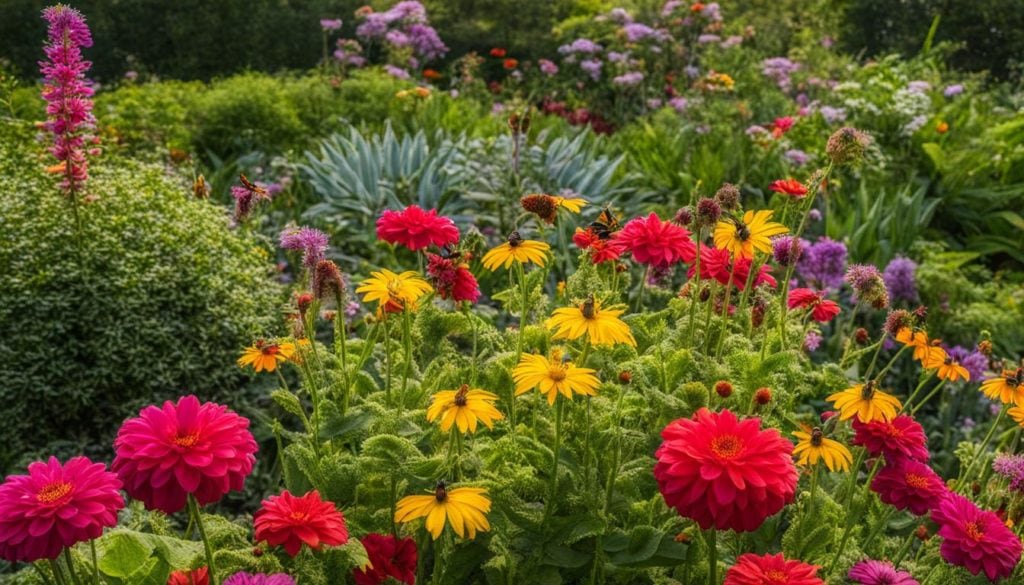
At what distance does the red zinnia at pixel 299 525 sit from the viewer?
46.4 inches

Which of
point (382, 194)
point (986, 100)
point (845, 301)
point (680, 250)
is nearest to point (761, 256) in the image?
point (680, 250)

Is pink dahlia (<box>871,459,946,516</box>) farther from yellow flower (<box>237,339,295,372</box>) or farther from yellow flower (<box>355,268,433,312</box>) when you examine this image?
yellow flower (<box>237,339,295,372</box>)

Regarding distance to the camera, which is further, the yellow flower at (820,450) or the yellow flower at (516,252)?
the yellow flower at (516,252)

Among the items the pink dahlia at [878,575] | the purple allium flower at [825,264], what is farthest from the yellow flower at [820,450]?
the purple allium flower at [825,264]

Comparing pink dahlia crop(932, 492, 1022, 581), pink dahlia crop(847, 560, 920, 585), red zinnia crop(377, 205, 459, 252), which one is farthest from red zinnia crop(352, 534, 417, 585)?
pink dahlia crop(932, 492, 1022, 581)

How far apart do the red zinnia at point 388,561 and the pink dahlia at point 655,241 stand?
68cm

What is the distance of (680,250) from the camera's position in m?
1.76

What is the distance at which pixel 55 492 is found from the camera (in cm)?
114

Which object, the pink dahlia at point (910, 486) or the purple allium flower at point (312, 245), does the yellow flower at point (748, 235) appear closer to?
the pink dahlia at point (910, 486)

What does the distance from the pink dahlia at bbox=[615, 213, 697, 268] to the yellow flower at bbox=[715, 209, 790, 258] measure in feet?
0.29

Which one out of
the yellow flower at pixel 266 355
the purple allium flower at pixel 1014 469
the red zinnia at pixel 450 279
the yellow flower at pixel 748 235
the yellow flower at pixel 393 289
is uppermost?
the yellow flower at pixel 748 235

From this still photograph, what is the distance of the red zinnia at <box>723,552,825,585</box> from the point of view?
1149 mm

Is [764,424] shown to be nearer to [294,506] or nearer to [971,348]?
[294,506]

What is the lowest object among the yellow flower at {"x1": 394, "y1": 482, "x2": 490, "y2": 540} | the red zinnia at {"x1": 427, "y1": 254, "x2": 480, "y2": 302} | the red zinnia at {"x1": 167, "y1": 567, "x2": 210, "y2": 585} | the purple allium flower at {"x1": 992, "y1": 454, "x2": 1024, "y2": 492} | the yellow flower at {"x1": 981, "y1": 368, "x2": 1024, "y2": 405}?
the red zinnia at {"x1": 167, "y1": 567, "x2": 210, "y2": 585}
